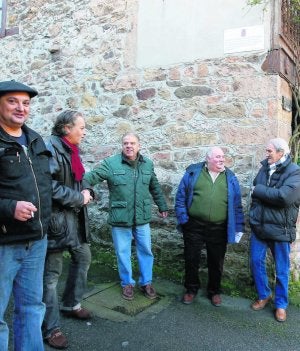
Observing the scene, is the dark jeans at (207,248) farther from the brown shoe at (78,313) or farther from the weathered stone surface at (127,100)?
the weathered stone surface at (127,100)

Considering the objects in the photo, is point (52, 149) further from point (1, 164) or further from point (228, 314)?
point (228, 314)

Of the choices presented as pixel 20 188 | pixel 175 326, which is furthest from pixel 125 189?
pixel 20 188

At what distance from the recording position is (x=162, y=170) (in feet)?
15.9

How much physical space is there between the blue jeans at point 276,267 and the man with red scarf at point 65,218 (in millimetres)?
1669

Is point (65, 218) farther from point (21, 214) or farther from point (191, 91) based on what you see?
point (191, 91)

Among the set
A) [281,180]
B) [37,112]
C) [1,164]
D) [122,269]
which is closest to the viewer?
[1,164]

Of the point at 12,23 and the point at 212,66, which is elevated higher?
the point at 12,23

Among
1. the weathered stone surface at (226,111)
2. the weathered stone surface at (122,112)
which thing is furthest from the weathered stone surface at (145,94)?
the weathered stone surface at (226,111)

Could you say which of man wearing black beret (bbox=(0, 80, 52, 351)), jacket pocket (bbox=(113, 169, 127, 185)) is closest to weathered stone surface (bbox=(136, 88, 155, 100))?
jacket pocket (bbox=(113, 169, 127, 185))

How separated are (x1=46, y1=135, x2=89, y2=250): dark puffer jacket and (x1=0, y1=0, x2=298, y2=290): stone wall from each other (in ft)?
6.33

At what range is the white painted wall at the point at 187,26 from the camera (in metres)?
4.34

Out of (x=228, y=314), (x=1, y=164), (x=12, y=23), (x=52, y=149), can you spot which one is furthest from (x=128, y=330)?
(x=12, y=23)

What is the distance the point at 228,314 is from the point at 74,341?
60.0 inches

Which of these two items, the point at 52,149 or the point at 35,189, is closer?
the point at 35,189
